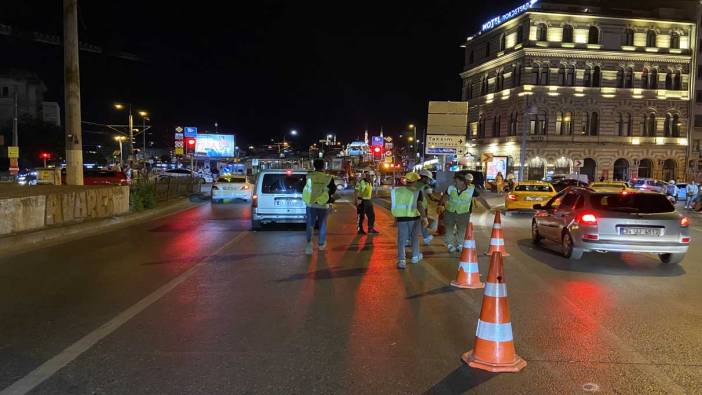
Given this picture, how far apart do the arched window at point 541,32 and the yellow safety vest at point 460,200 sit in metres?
52.0

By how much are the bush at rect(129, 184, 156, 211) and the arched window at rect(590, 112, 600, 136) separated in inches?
2016

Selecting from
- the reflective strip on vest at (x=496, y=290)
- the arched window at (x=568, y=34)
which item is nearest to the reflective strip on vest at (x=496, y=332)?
the reflective strip on vest at (x=496, y=290)

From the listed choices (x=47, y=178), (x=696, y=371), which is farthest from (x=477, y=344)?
(x=47, y=178)

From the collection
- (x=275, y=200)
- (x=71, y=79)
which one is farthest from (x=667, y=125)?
(x=71, y=79)

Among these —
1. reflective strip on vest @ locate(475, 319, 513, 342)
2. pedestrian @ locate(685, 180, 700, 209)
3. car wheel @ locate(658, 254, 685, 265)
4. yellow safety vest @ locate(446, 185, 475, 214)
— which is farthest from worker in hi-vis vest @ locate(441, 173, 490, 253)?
pedestrian @ locate(685, 180, 700, 209)

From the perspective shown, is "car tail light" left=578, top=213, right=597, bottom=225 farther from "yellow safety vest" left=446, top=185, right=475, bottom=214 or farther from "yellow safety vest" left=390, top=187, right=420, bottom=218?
"yellow safety vest" left=390, top=187, right=420, bottom=218

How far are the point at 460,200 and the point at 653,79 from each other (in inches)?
2322

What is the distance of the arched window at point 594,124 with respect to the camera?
60.2 meters

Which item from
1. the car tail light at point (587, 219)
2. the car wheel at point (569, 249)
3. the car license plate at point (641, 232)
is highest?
the car tail light at point (587, 219)

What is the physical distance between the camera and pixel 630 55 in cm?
5906

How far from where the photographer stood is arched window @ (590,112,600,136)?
60219 millimetres

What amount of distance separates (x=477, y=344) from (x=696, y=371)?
6.15ft

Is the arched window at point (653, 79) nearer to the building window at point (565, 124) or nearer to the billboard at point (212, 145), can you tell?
the building window at point (565, 124)

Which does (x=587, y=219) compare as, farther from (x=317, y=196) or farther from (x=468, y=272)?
(x=317, y=196)
